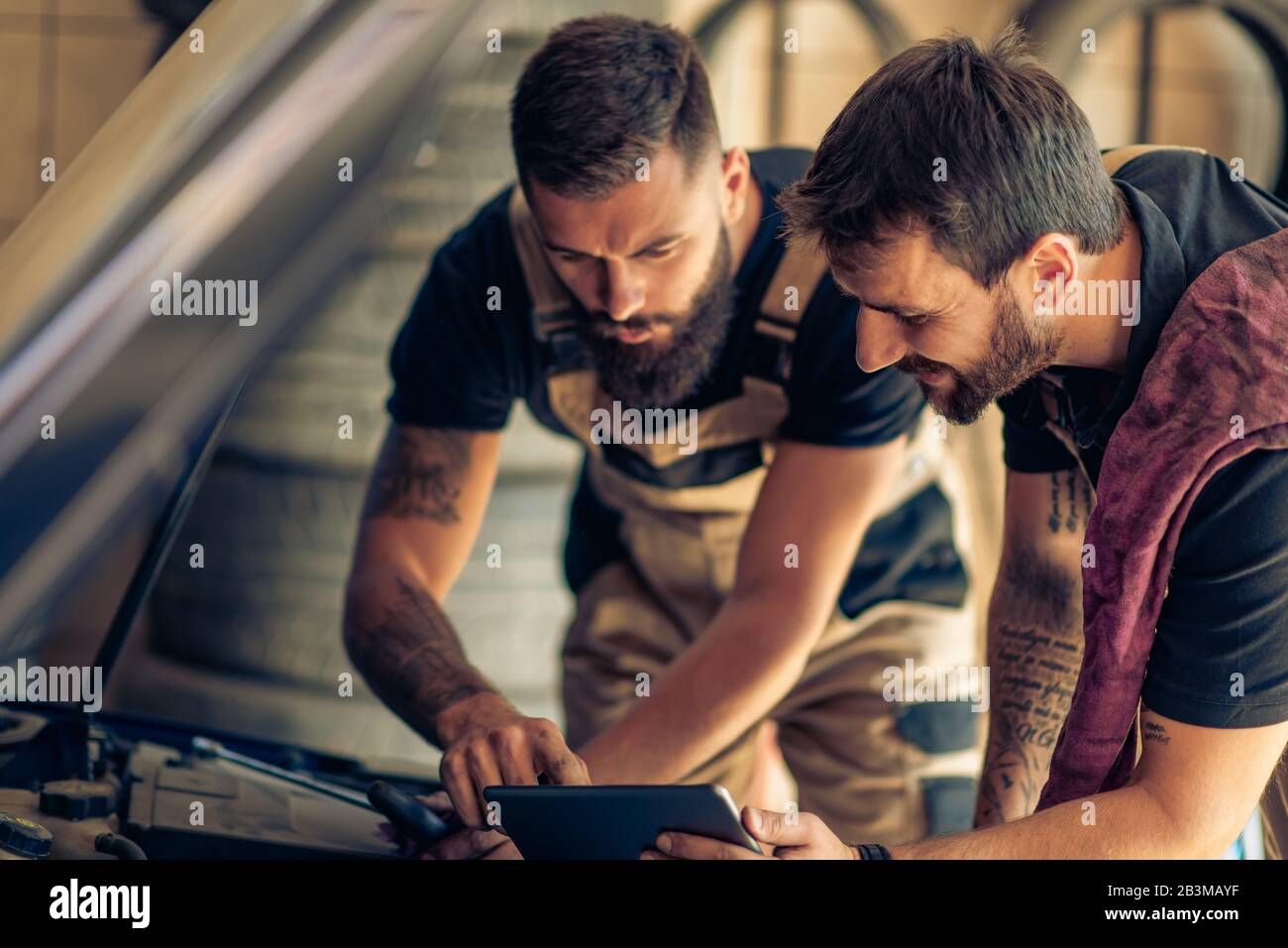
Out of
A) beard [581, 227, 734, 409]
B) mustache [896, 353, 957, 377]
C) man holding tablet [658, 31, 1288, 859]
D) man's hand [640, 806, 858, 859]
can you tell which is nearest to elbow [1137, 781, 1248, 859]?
man holding tablet [658, 31, 1288, 859]

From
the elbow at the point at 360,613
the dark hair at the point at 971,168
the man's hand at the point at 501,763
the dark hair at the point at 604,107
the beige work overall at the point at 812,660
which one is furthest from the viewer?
the beige work overall at the point at 812,660

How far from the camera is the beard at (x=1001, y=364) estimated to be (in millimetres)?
1093

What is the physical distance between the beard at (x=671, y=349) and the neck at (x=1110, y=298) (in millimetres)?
443

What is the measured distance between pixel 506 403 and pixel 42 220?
27.3 inches

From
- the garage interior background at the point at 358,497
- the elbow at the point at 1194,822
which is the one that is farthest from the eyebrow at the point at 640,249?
the garage interior background at the point at 358,497

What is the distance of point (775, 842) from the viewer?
104cm

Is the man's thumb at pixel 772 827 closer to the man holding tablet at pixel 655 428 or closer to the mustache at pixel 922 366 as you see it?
the man holding tablet at pixel 655 428

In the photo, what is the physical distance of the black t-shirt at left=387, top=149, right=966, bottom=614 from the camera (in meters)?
1.44

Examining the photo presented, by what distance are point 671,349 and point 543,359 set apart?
0.54 feet

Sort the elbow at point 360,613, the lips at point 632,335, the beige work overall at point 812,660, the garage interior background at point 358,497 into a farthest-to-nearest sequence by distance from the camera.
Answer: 1. the garage interior background at point 358,497
2. the beige work overall at point 812,660
3. the elbow at point 360,613
4. the lips at point 632,335

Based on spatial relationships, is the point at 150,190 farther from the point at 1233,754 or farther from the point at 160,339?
the point at 1233,754

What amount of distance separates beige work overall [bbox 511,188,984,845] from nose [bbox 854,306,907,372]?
57cm

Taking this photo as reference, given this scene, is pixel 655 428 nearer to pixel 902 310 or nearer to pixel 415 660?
pixel 415 660
